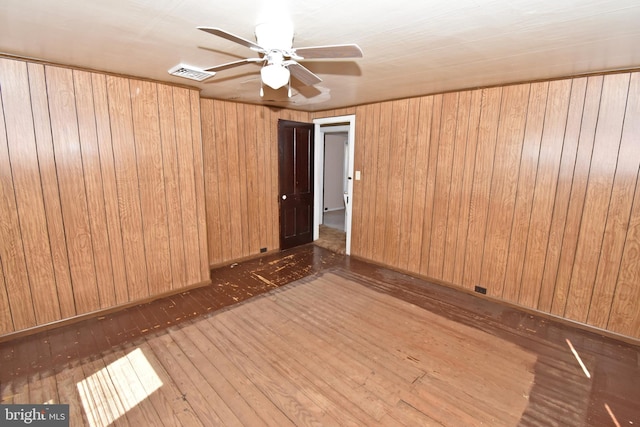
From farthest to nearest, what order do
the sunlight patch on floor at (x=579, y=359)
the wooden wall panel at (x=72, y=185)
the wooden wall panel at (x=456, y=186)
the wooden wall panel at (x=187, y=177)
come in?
the wooden wall panel at (x=456, y=186) < the wooden wall panel at (x=187, y=177) < the wooden wall panel at (x=72, y=185) < the sunlight patch on floor at (x=579, y=359)

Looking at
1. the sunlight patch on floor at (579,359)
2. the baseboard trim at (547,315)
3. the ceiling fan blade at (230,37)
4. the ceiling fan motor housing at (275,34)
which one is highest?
the ceiling fan motor housing at (275,34)

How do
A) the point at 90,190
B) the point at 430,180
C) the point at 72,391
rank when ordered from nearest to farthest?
the point at 72,391, the point at 90,190, the point at 430,180

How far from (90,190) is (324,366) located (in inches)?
111

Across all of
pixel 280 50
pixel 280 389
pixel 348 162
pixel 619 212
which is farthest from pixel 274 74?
pixel 348 162

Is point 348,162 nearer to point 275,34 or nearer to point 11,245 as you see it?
point 275,34

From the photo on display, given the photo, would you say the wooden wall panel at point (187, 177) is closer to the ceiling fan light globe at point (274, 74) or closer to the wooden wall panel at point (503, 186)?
the ceiling fan light globe at point (274, 74)

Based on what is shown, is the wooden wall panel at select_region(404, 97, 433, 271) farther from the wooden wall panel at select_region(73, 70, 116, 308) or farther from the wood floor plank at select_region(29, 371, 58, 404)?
the wood floor plank at select_region(29, 371, 58, 404)

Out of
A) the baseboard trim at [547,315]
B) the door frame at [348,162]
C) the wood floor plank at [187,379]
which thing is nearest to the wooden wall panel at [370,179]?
the door frame at [348,162]

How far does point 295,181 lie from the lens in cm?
516

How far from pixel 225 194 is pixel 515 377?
13.0 ft

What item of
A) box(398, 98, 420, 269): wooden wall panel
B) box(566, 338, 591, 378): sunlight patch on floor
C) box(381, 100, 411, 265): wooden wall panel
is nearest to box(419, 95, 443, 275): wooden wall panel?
box(398, 98, 420, 269): wooden wall panel

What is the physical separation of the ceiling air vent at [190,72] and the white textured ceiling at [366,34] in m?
0.08

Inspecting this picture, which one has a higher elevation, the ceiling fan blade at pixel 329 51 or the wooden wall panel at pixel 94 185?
the ceiling fan blade at pixel 329 51

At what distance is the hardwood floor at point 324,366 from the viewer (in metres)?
1.93
